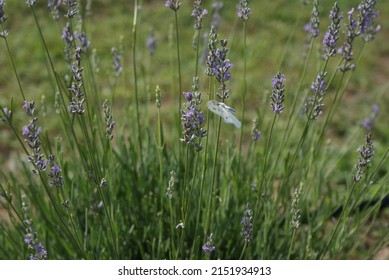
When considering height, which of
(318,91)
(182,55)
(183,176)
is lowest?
(183,176)

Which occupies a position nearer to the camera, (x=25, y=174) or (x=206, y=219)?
(x=206, y=219)

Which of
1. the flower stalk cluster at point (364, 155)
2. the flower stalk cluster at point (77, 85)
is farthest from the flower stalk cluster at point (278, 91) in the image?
the flower stalk cluster at point (77, 85)

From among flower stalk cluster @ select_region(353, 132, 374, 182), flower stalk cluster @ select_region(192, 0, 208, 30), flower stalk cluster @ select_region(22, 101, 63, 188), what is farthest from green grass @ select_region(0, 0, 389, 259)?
flower stalk cluster @ select_region(192, 0, 208, 30)

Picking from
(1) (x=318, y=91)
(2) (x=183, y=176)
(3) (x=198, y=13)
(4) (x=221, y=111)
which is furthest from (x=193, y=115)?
(2) (x=183, y=176)

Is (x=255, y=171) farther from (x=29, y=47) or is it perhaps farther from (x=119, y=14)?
(x=119, y=14)

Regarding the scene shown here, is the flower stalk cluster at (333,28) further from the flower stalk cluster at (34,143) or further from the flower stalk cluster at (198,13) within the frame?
the flower stalk cluster at (34,143)

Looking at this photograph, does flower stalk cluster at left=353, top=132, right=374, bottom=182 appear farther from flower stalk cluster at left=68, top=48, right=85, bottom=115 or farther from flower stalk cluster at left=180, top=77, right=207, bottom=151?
flower stalk cluster at left=68, top=48, right=85, bottom=115

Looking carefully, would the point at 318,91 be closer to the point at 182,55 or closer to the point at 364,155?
the point at 364,155

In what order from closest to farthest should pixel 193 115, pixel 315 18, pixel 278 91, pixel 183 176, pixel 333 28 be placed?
pixel 193 115, pixel 278 91, pixel 333 28, pixel 315 18, pixel 183 176

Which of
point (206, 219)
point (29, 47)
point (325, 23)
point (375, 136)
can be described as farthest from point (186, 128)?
point (325, 23)
